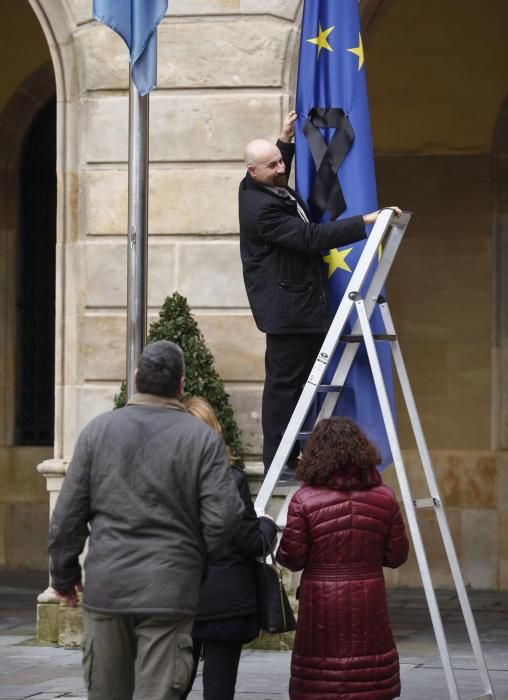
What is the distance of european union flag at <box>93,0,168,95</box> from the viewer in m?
7.42

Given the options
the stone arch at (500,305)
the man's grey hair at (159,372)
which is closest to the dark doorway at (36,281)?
the stone arch at (500,305)

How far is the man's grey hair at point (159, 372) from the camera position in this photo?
5.55 metres

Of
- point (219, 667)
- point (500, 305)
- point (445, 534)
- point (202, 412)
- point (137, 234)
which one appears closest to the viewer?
point (202, 412)

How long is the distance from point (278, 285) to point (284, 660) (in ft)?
7.73

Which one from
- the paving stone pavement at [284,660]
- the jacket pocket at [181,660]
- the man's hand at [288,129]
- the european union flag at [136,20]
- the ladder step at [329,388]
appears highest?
the european union flag at [136,20]

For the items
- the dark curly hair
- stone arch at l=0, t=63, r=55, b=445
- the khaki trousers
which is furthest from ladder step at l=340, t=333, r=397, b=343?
stone arch at l=0, t=63, r=55, b=445

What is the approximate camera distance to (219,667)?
6.02 m

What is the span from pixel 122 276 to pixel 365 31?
2151mm

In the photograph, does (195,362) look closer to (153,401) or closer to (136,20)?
(136,20)

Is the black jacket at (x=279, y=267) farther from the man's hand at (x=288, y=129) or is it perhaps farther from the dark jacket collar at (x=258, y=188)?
the man's hand at (x=288, y=129)

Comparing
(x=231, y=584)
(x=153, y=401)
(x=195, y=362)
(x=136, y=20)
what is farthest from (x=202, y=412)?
(x=195, y=362)

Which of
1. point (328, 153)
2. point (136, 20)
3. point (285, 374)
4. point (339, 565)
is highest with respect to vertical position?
point (136, 20)

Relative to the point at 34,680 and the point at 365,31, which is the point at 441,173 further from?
the point at 34,680

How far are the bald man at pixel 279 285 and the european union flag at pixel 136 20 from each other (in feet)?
2.26
